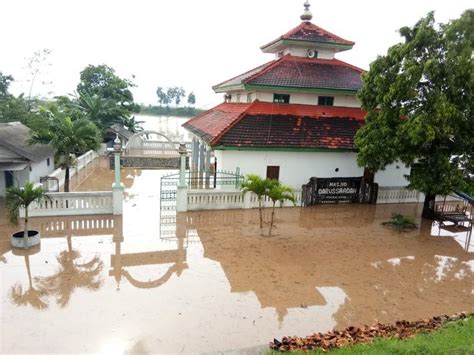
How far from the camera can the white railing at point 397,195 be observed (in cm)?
1617

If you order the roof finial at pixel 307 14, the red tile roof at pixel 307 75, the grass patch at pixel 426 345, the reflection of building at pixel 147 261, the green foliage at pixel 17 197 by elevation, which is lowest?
the reflection of building at pixel 147 261

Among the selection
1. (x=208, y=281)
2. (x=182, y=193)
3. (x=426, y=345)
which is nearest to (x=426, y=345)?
(x=426, y=345)

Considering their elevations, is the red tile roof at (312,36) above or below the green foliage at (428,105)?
above

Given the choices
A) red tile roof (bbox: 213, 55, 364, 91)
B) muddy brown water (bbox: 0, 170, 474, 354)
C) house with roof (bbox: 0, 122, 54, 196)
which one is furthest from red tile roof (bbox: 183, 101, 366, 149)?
house with roof (bbox: 0, 122, 54, 196)

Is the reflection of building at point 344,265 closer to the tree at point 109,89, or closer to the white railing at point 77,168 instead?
the white railing at point 77,168

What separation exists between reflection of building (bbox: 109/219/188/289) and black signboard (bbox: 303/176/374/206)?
6471mm

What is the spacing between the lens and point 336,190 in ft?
51.0

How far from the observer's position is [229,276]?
8.87 meters

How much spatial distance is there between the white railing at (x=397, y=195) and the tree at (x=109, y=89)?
835 inches

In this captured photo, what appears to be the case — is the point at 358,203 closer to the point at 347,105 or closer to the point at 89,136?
the point at 347,105

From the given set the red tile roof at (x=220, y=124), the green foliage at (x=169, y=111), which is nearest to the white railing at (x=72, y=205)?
the red tile roof at (x=220, y=124)

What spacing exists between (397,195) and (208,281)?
11.3 meters

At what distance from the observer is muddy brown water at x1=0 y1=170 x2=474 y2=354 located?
654 cm

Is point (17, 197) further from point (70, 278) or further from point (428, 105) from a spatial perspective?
point (428, 105)
